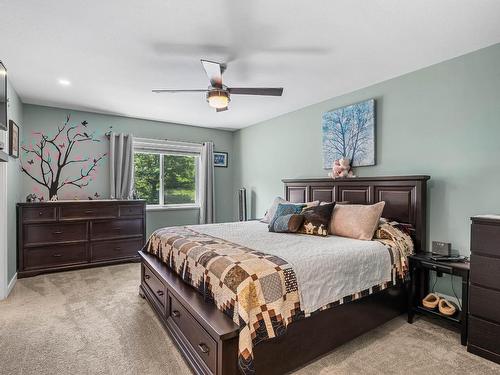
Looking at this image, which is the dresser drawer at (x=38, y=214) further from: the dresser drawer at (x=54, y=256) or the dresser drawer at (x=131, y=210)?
the dresser drawer at (x=131, y=210)

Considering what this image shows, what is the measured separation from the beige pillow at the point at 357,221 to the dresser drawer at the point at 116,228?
325cm

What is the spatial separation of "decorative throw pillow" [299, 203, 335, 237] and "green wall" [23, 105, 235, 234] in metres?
3.30

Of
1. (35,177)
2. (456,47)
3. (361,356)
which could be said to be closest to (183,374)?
(361,356)

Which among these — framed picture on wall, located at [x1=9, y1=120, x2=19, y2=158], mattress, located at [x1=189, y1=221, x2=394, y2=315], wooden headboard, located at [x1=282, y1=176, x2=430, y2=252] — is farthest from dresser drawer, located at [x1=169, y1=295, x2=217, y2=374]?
framed picture on wall, located at [x1=9, y1=120, x2=19, y2=158]

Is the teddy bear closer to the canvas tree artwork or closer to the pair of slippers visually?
the canvas tree artwork

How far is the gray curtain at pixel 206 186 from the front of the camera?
5840 mm

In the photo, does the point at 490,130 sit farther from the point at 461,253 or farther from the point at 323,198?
the point at 323,198

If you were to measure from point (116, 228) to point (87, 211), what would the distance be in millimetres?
501

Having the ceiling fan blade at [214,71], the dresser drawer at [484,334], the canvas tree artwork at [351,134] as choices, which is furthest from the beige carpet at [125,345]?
the ceiling fan blade at [214,71]

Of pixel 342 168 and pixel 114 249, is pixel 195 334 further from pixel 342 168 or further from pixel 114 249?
pixel 114 249

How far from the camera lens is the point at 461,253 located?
275 cm

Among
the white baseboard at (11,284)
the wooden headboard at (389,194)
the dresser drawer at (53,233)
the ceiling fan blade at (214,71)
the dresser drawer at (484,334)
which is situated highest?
the ceiling fan blade at (214,71)

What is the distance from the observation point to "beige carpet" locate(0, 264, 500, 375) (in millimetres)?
2006

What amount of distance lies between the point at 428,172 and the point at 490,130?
63 centimetres
